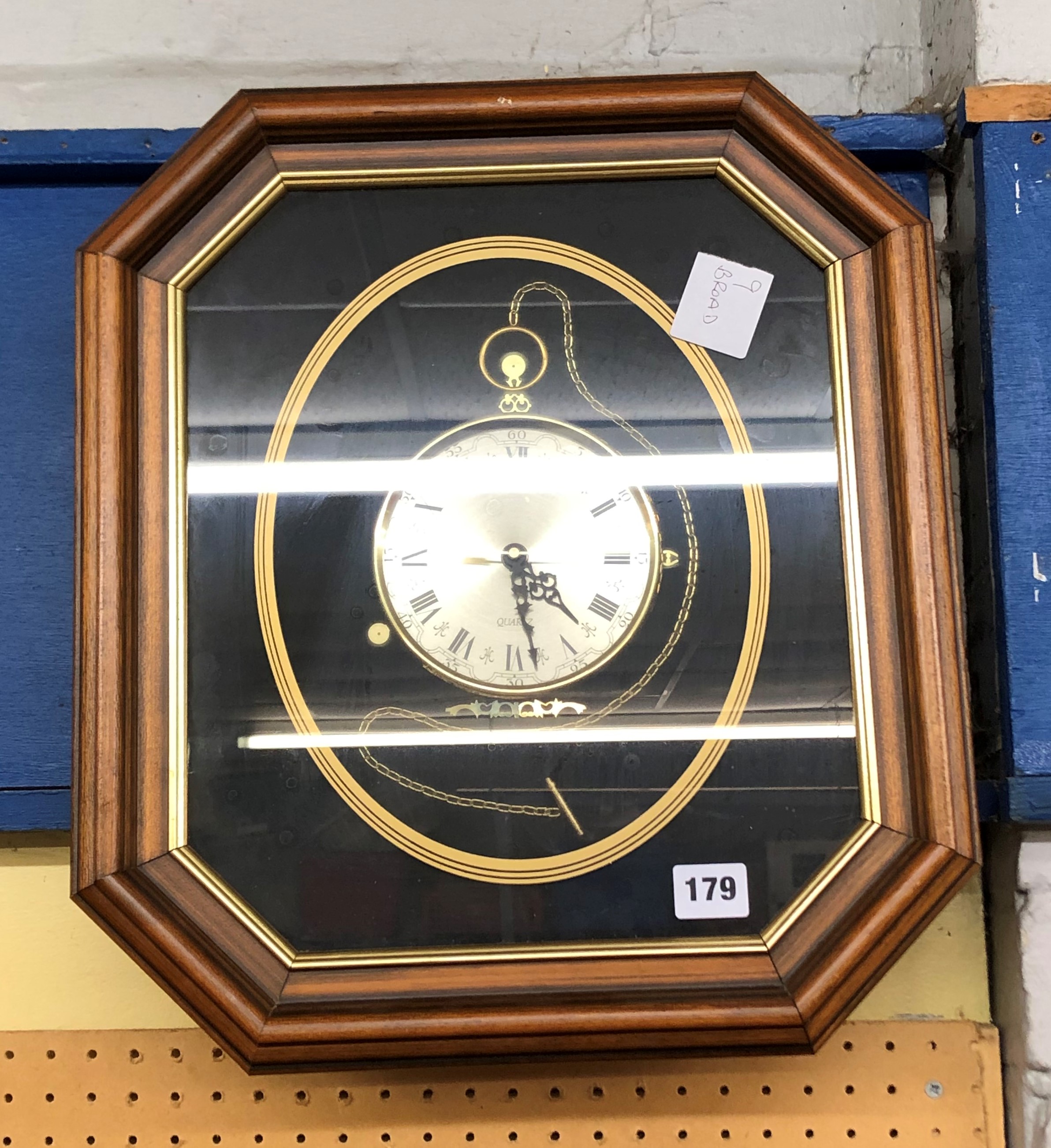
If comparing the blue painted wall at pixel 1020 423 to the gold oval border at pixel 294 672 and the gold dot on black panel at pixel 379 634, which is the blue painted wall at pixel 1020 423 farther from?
the gold dot on black panel at pixel 379 634

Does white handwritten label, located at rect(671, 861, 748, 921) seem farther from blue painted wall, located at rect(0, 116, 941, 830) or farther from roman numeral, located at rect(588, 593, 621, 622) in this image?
blue painted wall, located at rect(0, 116, 941, 830)

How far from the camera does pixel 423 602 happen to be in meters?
0.84

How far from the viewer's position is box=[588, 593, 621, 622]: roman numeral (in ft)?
2.77

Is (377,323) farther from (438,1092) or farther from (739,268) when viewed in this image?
(438,1092)

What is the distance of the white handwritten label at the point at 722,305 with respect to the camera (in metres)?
0.86

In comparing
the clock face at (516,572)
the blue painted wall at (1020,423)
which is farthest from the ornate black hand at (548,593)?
the blue painted wall at (1020,423)

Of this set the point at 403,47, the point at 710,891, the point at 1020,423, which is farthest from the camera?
the point at 403,47

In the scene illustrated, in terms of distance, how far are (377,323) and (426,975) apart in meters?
0.51

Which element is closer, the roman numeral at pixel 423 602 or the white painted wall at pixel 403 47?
the roman numeral at pixel 423 602

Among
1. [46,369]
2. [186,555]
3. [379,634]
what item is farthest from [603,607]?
[46,369]

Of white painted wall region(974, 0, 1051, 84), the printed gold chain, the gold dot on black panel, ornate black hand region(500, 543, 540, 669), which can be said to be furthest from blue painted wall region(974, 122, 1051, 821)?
the gold dot on black panel

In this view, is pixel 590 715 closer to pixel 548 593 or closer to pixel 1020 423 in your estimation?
pixel 548 593

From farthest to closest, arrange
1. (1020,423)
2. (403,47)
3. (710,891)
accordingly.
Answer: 1. (403,47)
2. (1020,423)
3. (710,891)

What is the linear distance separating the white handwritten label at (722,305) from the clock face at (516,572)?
13 cm
